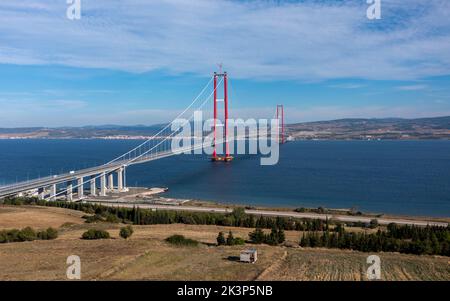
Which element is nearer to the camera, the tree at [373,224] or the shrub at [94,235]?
the shrub at [94,235]

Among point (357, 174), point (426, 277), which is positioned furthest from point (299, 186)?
point (426, 277)

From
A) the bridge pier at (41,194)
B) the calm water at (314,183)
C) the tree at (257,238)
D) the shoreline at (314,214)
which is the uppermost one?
the tree at (257,238)

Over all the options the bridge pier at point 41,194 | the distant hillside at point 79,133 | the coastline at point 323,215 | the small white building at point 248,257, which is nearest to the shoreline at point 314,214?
the coastline at point 323,215

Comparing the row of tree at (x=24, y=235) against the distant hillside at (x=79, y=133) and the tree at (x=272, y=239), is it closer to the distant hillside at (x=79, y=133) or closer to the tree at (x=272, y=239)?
the tree at (x=272, y=239)

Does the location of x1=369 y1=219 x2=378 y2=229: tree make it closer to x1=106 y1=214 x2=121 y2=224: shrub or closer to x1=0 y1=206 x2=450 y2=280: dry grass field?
x1=0 y1=206 x2=450 y2=280: dry grass field

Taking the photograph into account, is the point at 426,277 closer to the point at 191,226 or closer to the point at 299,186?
the point at 191,226
